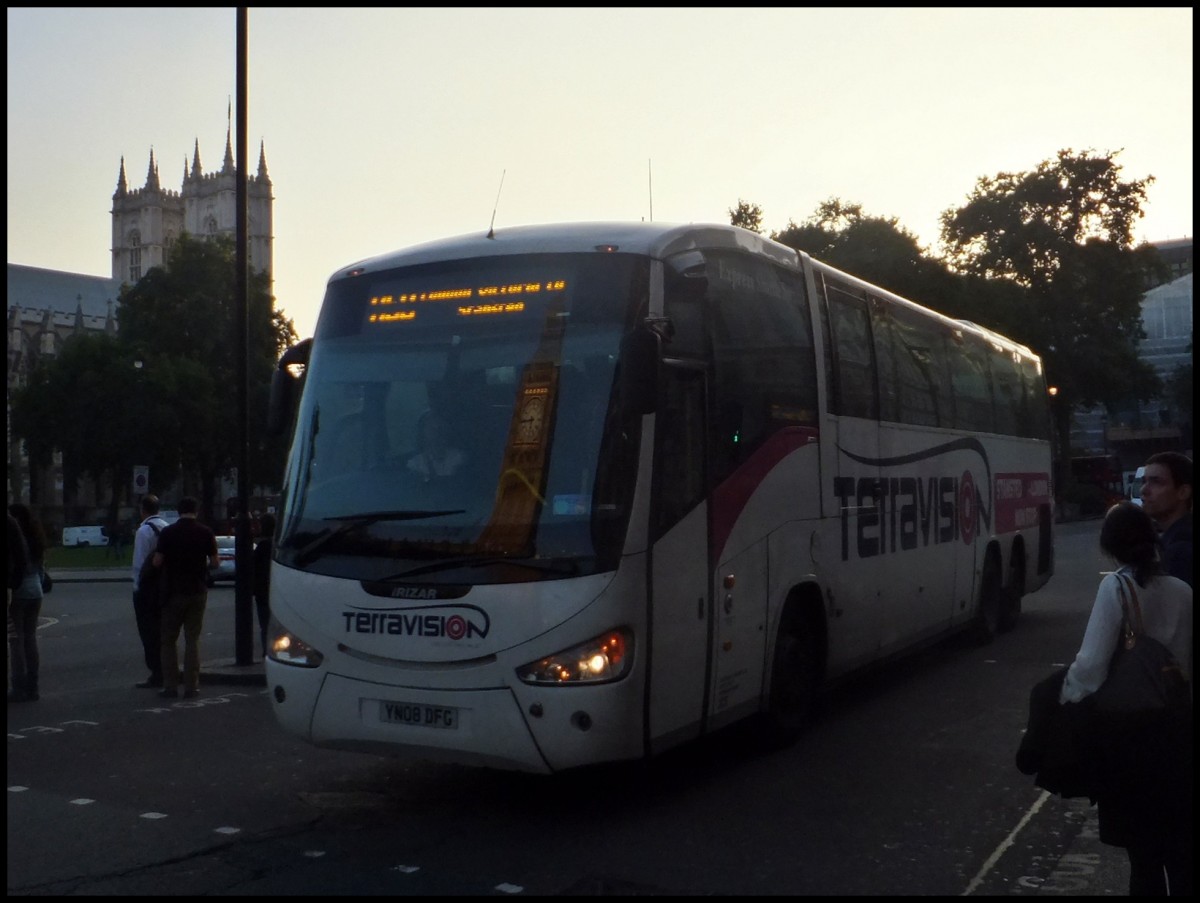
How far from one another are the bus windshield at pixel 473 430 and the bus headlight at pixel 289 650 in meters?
0.38

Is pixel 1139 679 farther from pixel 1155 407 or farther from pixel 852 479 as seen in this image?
pixel 1155 407

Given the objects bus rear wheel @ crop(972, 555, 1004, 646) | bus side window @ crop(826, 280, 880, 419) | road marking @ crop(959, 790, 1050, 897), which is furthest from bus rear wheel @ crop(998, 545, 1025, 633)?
road marking @ crop(959, 790, 1050, 897)

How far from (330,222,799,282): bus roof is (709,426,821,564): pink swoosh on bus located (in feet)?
4.30

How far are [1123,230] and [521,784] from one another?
59735 mm

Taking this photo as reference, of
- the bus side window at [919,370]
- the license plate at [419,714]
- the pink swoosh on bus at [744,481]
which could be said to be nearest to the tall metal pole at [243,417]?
the bus side window at [919,370]

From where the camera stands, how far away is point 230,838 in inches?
266

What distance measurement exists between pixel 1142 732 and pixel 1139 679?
0.17 m

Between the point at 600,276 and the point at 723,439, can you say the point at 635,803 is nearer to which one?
the point at 723,439

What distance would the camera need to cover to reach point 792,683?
891 centimetres

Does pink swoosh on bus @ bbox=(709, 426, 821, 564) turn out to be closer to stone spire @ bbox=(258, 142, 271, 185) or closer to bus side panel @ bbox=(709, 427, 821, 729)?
bus side panel @ bbox=(709, 427, 821, 729)

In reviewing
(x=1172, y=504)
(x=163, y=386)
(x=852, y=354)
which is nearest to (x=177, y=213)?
(x=163, y=386)

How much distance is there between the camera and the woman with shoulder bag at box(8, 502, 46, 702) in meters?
12.3

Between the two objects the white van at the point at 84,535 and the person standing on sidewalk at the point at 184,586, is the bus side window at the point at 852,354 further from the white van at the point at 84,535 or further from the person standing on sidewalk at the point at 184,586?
the white van at the point at 84,535

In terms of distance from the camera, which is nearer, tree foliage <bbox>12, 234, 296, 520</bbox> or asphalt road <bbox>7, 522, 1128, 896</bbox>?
asphalt road <bbox>7, 522, 1128, 896</bbox>
